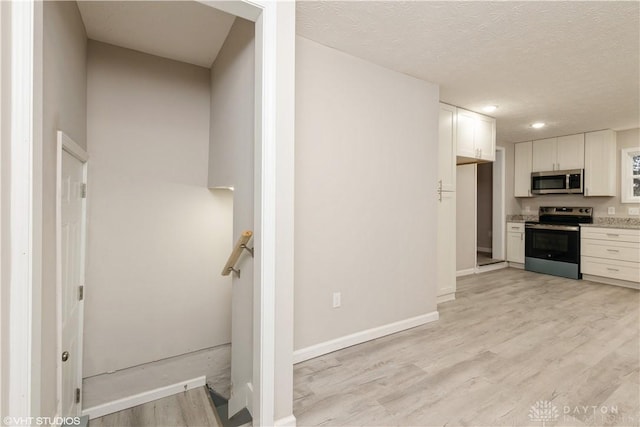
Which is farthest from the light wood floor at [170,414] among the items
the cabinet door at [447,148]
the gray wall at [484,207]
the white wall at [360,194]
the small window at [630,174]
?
the gray wall at [484,207]

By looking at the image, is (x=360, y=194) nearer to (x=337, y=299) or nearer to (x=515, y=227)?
(x=337, y=299)

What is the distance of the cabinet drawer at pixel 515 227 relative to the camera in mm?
5543

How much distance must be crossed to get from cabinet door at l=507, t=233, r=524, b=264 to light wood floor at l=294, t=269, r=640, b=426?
213 centimetres

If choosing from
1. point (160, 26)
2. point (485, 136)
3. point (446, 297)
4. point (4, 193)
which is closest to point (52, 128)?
point (4, 193)

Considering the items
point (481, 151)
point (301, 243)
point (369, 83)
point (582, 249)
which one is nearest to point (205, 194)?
point (301, 243)

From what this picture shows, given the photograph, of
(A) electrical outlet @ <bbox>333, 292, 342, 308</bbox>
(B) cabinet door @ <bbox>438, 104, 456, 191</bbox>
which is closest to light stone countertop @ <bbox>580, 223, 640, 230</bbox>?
(B) cabinet door @ <bbox>438, 104, 456, 191</bbox>

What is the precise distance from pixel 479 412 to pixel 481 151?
326 cm

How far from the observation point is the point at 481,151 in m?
4.03

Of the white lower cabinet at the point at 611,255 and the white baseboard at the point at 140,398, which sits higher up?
the white lower cabinet at the point at 611,255

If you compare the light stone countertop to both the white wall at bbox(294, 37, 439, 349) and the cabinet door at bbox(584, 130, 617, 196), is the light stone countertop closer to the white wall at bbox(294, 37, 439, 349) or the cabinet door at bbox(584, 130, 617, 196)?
the cabinet door at bbox(584, 130, 617, 196)

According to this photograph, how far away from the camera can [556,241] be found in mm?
5055

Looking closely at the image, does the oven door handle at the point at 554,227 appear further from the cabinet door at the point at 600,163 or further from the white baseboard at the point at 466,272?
the white baseboard at the point at 466,272

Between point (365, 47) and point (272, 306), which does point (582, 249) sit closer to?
point (365, 47)

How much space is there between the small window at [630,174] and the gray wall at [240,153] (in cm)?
601
